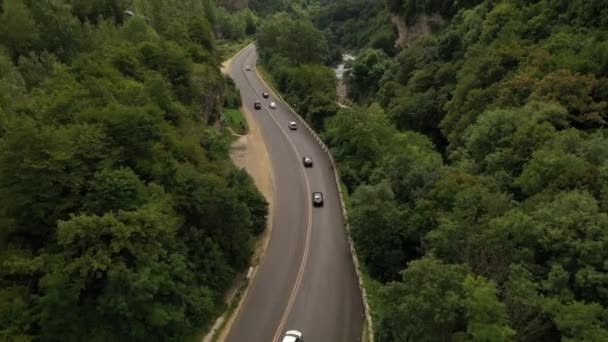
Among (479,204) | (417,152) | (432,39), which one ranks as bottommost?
(479,204)

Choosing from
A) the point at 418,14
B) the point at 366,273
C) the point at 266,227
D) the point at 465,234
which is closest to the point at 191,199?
the point at 266,227

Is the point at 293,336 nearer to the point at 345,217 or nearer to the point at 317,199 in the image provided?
the point at 345,217

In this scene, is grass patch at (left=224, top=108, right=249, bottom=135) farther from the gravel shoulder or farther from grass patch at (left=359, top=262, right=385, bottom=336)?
grass patch at (left=359, top=262, right=385, bottom=336)

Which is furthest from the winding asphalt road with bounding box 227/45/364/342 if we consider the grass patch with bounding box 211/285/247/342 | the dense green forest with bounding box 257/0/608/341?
the dense green forest with bounding box 257/0/608/341

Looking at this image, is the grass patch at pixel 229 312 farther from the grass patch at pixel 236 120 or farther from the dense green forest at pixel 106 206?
the grass patch at pixel 236 120

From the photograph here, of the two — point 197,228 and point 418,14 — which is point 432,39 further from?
point 197,228

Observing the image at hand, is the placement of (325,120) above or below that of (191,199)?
above
